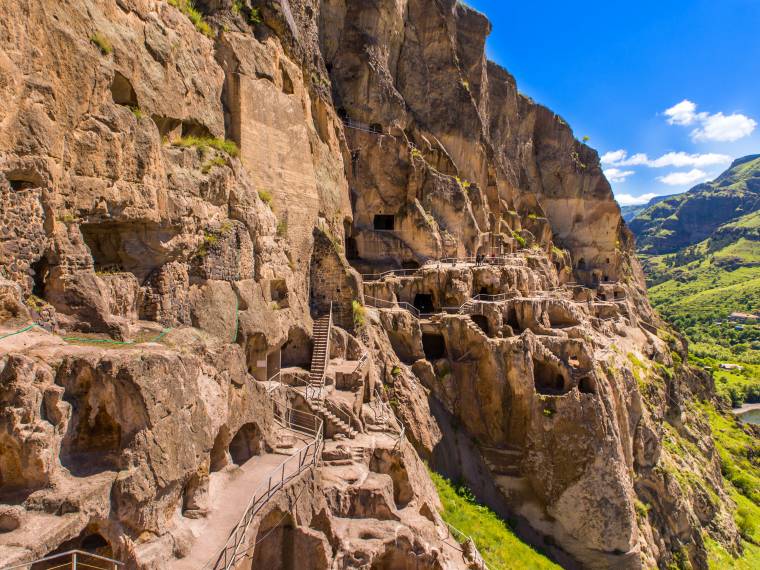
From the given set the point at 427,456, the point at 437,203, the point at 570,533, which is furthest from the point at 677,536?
the point at 437,203

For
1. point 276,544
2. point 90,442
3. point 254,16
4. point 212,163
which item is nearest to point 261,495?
point 276,544

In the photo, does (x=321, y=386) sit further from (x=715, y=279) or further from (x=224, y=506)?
(x=715, y=279)

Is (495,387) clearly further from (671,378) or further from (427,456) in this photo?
(671,378)

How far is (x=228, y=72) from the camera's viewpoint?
58.8ft

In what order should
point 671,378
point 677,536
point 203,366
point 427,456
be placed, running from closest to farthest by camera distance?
1. point 203,366
2. point 427,456
3. point 677,536
4. point 671,378

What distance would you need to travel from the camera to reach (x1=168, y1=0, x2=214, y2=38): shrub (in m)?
16.5

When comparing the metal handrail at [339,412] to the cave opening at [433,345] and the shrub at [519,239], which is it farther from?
the shrub at [519,239]

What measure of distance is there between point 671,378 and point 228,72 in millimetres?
36797

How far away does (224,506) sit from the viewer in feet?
32.5

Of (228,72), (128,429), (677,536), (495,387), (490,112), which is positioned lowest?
(677,536)

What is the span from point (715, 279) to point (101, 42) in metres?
175

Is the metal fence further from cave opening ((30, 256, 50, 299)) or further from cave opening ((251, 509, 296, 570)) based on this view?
cave opening ((30, 256, 50, 299))

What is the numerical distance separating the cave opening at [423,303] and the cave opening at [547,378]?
22.0 feet

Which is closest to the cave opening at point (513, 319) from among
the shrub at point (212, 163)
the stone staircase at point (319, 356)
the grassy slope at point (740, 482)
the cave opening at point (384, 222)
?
the cave opening at point (384, 222)
